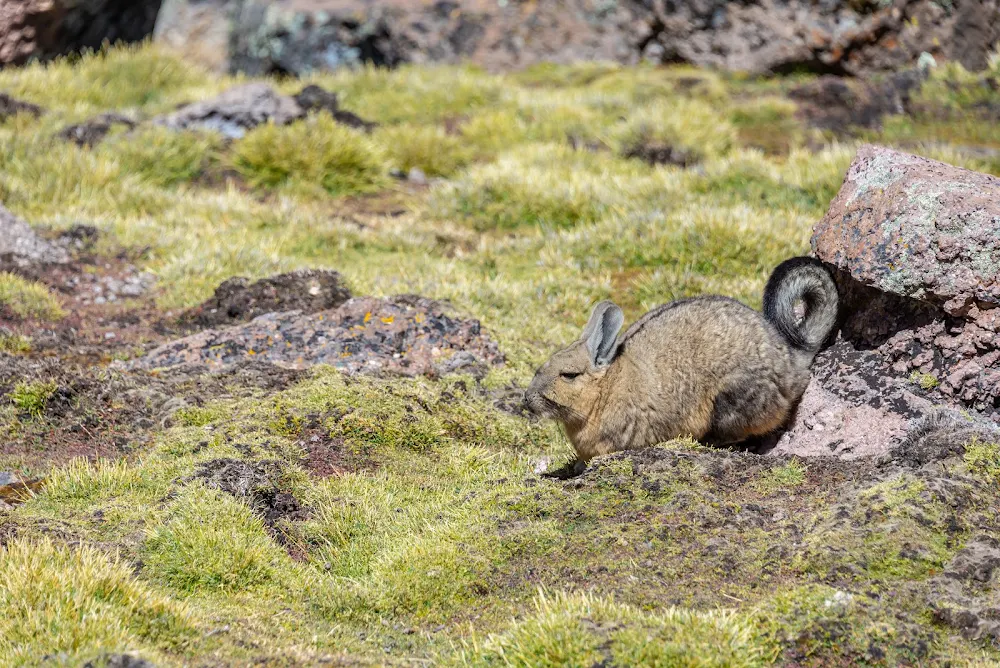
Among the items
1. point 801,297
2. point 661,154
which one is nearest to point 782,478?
point 801,297

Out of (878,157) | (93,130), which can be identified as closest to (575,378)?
(878,157)

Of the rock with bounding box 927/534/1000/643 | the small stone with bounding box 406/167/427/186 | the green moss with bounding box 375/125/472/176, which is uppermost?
the green moss with bounding box 375/125/472/176

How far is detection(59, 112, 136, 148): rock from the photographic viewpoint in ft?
43.2

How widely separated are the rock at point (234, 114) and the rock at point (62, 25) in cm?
414

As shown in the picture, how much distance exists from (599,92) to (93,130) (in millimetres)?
7336

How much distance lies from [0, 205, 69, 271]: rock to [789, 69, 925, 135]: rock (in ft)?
32.6

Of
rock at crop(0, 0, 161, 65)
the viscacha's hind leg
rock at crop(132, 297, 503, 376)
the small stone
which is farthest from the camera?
rock at crop(0, 0, 161, 65)

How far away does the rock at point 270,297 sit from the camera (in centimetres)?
858

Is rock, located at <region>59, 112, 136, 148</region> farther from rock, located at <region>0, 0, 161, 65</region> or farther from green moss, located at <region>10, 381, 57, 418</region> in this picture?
green moss, located at <region>10, 381, 57, 418</region>

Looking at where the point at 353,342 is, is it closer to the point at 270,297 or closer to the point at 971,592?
the point at 270,297

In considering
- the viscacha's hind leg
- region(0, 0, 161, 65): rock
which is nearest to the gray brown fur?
the viscacha's hind leg

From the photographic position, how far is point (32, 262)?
Result: 9.43 m

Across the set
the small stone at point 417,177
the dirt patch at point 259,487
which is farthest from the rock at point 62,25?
the dirt patch at point 259,487

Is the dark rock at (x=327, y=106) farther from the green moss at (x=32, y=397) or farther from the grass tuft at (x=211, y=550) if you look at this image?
the grass tuft at (x=211, y=550)
